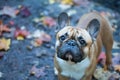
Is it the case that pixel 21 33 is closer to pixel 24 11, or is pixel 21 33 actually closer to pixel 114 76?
pixel 24 11

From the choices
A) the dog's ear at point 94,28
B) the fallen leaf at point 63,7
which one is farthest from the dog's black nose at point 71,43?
the fallen leaf at point 63,7

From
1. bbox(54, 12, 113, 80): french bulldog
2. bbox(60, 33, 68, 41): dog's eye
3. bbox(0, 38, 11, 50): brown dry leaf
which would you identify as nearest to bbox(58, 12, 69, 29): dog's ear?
bbox(54, 12, 113, 80): french bulldog

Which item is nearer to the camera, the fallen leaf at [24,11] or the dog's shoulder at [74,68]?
the dog's shoulder at [74,68]

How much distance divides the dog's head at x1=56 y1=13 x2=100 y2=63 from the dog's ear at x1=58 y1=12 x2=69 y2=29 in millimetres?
83

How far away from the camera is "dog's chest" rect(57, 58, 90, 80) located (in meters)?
3.76

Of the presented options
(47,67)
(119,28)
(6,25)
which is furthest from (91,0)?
(47,67)

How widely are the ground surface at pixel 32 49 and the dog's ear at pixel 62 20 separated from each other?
3.03 ft

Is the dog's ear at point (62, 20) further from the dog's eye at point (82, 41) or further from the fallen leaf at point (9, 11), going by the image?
the fallen leaf at point (9, 11)

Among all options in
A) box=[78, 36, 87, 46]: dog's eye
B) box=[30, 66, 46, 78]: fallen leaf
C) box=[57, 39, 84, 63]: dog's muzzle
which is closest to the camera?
box=[57, 39, 84, 63]: dog's muzzle

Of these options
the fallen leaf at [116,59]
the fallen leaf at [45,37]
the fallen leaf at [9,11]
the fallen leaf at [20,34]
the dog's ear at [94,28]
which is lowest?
the fallen leaf at [116,59]

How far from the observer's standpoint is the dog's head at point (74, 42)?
358 centimetres

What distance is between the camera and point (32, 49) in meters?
5.04

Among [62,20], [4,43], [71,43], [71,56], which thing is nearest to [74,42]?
[71,43]

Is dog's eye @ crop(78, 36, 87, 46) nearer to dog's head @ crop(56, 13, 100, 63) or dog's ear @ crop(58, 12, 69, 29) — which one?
dog's head @ crop(56, 13, 100, 63)
